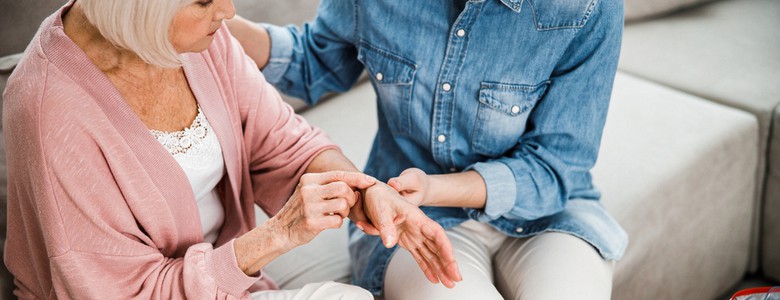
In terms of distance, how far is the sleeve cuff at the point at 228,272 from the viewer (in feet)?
3.51

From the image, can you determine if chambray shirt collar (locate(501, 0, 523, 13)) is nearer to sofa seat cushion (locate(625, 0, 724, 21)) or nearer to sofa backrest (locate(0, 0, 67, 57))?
sofa backrest (locate(0, 0, 67, 57))

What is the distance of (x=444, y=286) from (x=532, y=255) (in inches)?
7.3

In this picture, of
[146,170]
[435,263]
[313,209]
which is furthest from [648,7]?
[146,170]

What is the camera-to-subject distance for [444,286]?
1.20 m

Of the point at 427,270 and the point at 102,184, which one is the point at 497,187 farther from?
the point at 102,184

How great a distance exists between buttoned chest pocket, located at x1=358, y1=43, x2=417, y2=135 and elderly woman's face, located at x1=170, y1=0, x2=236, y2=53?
1.10 feet

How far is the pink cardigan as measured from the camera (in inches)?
38.7

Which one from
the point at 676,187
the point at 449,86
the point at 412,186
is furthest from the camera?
the point at 676,187

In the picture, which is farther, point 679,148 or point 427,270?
point 679,148

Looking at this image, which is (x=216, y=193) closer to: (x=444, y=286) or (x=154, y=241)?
(x=154, y=241)

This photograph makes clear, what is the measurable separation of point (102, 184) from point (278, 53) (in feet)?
1.51

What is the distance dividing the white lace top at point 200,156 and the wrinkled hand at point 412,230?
0.23 meters

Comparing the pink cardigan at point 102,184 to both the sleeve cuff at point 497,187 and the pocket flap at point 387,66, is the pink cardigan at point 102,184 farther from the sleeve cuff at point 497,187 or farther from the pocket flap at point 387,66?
the sleeve cuff at point 497,187

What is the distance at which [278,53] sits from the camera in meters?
1.39
